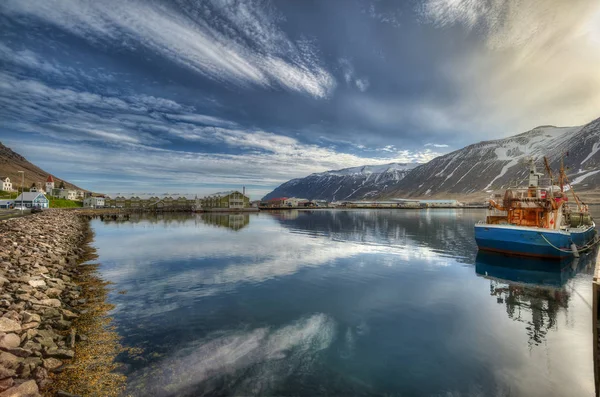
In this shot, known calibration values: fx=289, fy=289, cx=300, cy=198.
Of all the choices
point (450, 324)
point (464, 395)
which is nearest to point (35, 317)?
point (464, 395)

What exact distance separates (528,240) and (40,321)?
39.6 metres

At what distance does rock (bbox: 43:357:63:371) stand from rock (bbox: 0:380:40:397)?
1.74 metres

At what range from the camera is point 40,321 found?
506 inches

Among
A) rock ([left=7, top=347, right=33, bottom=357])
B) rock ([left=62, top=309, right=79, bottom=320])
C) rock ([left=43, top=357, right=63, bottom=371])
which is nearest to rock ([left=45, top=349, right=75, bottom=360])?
rock ([left=43, top=357, right=63, bottom=371])

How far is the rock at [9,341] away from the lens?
32.4 ft

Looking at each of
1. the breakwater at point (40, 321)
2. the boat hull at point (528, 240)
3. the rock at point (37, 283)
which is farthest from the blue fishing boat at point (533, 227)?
the rock at point (37, 283)

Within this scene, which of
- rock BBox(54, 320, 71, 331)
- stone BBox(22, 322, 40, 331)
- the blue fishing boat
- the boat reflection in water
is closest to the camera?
stone BBox(22, 322, 40, 331)

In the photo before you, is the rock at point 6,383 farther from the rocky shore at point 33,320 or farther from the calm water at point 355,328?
the calm water at point 355,328

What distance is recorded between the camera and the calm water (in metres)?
10.7

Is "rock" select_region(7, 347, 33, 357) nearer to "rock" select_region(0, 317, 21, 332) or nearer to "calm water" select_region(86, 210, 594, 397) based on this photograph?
"rock" select_region(0, 317, 21, 332)

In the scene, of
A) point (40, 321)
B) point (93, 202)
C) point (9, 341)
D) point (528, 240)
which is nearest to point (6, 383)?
point (9, 341)

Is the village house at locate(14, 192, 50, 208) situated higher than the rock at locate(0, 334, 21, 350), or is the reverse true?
the village house at locate(14, 192, 50, 208)

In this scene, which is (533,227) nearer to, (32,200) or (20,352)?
(20,352)

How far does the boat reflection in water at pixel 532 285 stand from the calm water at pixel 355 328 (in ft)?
0.44
